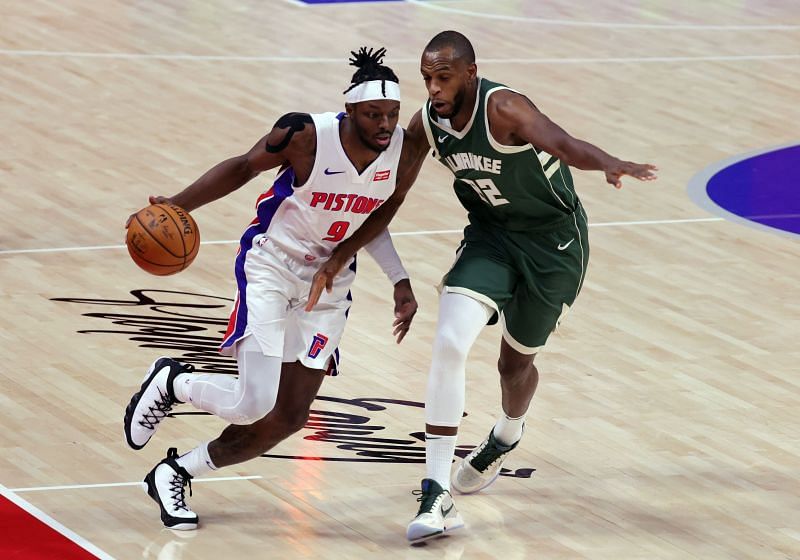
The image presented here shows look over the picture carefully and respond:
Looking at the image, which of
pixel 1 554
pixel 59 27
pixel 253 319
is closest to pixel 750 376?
pixel 253 319

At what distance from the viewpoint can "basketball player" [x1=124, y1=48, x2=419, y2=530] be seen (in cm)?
644

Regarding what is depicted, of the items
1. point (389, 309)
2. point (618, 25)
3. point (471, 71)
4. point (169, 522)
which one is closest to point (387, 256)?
point (471, 71)

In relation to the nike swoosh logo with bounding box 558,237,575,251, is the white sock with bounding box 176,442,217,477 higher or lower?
lower

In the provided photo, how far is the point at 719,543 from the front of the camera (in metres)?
6.68

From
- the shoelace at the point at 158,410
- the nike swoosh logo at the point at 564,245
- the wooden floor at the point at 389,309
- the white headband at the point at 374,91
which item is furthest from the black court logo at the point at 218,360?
the white headband at the point at 374,91

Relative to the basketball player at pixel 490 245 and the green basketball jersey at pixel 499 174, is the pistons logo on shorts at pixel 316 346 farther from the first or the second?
the green basketball jersey at pixel 499 174

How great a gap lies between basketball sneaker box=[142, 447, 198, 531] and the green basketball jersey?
1.60 meters

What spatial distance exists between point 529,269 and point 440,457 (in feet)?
2.83

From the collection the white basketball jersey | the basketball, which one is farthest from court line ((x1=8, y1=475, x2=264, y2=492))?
the white basketball jersey

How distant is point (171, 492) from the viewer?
21.5 feet

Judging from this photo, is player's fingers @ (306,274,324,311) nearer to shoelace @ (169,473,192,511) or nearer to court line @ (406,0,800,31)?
shoelace @ (169,473,192,511)

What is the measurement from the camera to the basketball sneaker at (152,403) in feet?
22.2

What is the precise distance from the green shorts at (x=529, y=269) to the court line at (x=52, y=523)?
1.68 metres

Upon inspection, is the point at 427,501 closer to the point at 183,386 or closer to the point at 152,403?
Result: the point at 183,386
